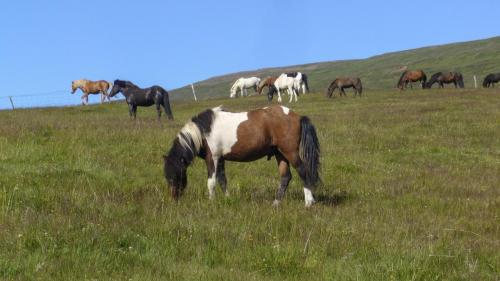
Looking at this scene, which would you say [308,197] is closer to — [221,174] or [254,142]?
[254,142]

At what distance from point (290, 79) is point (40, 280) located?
39.8 metres

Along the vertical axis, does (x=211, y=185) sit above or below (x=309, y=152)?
below

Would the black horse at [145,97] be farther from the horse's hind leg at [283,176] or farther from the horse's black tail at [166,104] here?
the horse's hind leg at [283,176]

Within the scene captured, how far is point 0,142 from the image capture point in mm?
14445

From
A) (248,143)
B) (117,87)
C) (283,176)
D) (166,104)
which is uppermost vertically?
(117,87)

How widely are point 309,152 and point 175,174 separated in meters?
2.40

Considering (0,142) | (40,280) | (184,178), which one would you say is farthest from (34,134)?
(40,280)

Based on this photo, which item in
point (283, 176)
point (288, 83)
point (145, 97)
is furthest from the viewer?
point (288, 83)

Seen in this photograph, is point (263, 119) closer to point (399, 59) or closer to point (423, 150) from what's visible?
point (423, 150)

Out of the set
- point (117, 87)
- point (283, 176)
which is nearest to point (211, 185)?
point (283, 176)

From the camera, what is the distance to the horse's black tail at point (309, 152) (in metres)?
10.5

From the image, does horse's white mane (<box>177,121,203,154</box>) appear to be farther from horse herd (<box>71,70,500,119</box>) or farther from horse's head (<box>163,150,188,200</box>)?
horse herd (<box>71,70,500,119</box>)

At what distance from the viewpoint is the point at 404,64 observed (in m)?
136

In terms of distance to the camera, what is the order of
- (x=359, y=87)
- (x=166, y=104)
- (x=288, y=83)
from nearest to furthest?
(x=166, y=104) → (x=288, y=83) → (x=359, y=87)
